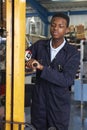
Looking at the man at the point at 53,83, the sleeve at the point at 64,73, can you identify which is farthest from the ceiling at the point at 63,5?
the sleeve at the point at 64,73

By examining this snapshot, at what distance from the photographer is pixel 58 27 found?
2330mm

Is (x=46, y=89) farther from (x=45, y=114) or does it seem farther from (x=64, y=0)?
(x=64, y=0)

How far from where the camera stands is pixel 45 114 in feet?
7.99

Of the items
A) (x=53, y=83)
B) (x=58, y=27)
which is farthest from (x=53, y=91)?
(x=58, y=27)

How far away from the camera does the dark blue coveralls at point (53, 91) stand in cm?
234

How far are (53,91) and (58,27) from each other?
0.50 meters

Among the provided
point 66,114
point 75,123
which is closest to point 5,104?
point 66,114

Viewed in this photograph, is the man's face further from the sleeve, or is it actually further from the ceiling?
the ceiling

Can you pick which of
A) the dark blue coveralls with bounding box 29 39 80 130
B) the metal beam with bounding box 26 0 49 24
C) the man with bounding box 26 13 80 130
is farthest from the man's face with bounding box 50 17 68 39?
the metal beam with bounding box 26 0 49 24

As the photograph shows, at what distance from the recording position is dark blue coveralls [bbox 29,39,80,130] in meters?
2.34

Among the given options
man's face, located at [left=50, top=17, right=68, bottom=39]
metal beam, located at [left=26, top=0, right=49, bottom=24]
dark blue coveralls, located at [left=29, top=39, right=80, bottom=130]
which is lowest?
dark blue coveralls, located at [left=29, top=39, right=80, bottom=130]

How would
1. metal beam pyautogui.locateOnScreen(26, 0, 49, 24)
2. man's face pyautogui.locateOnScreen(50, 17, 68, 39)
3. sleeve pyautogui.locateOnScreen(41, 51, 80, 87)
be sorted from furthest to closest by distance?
metal beam pyautogui.locateOnScreen(26, 0, 49, 24), man's face pyautogui.locateOnScreen(50, 17, 68, 39), sleeve pyautogui.locateOnScreen(41, 51, 80, 87)

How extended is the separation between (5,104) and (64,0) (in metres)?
11.1

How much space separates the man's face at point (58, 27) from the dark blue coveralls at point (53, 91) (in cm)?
13
